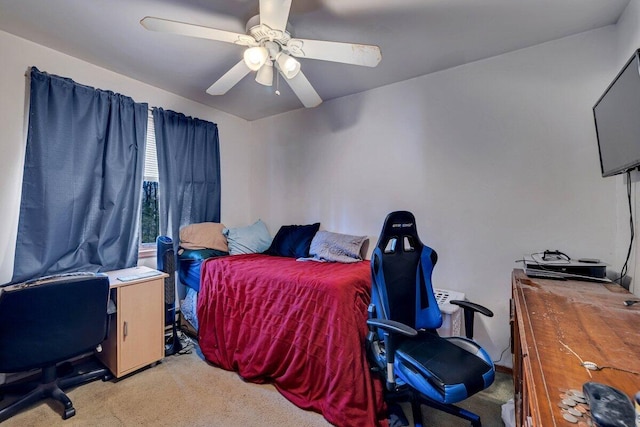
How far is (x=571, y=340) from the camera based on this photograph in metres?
0.94

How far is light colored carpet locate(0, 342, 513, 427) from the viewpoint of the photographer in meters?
1.75

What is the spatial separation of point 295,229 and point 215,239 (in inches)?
34.2

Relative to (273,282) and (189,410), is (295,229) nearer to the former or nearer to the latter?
(273,282)

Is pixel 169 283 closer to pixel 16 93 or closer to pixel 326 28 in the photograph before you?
pixel 16 93

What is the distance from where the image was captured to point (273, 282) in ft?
7.11

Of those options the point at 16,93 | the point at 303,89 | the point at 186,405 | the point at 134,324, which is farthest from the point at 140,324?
the point at 303,89

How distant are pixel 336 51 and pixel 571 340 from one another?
5.55 feet

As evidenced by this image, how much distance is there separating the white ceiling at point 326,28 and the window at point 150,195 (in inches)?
24.4

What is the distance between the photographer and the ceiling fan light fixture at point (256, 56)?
5.21 ft

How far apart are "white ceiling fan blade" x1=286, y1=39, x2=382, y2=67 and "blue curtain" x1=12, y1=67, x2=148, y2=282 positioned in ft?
Result: 6.00

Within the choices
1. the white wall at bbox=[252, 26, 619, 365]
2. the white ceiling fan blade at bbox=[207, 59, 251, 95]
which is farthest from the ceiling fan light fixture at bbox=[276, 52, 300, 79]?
the white wall at bbox=[252, 26, 619, 365]

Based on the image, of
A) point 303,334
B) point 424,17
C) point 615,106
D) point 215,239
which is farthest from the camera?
point 215,239

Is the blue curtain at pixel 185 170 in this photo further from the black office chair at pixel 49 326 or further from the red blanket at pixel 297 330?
the black office chair at pixel 49 326

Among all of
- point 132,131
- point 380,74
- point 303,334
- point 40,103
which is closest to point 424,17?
point 380,74
